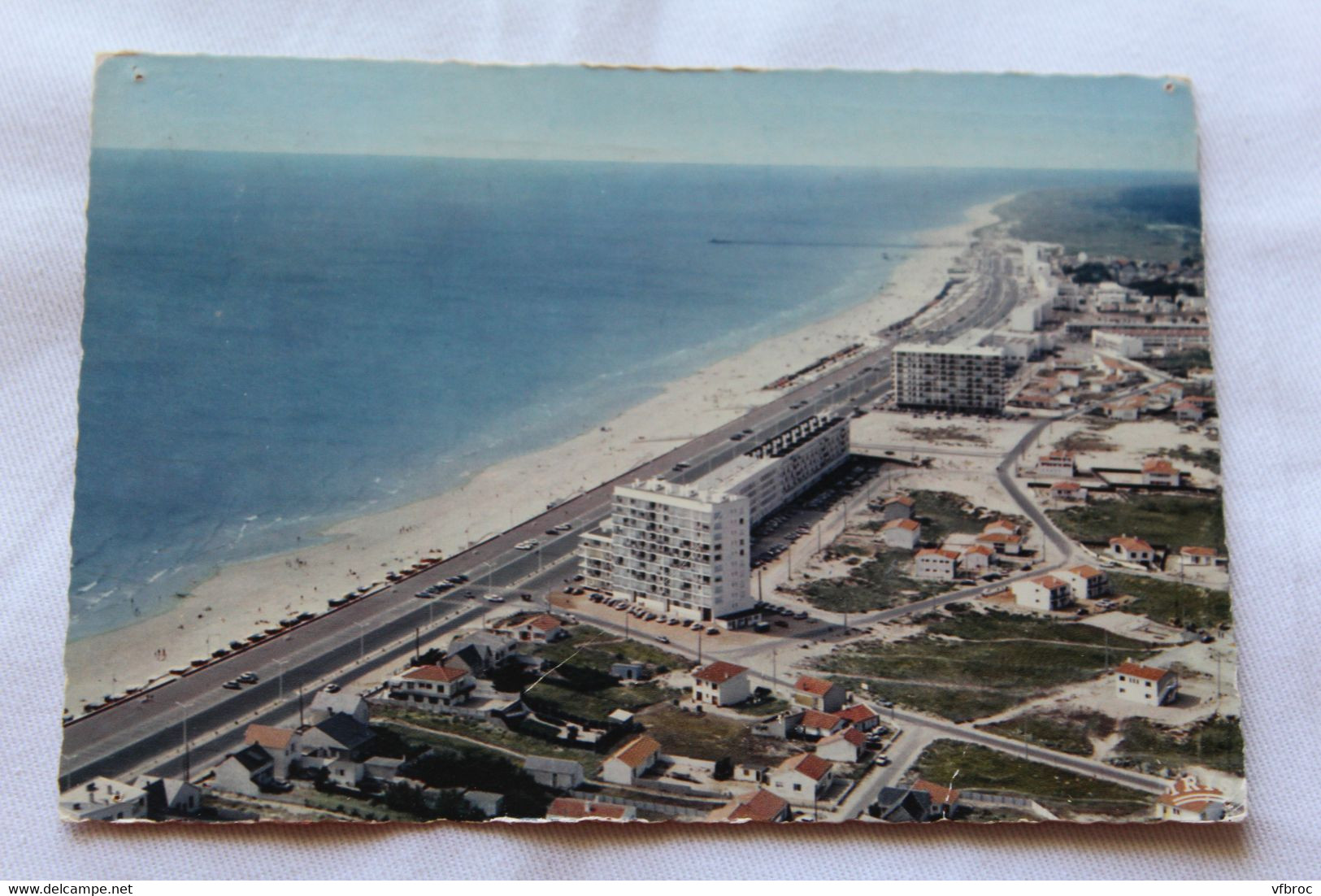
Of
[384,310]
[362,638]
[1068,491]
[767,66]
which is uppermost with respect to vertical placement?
[767,66]

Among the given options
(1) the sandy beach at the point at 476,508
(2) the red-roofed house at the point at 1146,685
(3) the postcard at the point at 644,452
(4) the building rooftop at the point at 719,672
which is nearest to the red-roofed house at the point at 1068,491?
(3) the postcard at the point at 644,452

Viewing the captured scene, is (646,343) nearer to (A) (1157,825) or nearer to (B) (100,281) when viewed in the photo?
(B) (100,281)

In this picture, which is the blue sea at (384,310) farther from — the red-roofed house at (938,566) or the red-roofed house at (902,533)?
the red-roofed house at (938,566)

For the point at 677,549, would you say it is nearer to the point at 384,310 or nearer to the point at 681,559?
the point at 681,559

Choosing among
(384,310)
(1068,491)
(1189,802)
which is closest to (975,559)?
(1068,491)

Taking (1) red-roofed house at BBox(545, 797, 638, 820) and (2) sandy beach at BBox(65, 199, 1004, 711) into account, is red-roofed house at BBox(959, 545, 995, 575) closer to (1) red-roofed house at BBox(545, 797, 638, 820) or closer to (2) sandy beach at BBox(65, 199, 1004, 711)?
(2) sandy beach at BBox(65, 199, 1004, 711)

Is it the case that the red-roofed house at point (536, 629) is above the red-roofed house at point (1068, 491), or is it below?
below
